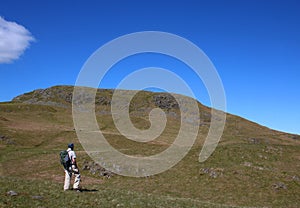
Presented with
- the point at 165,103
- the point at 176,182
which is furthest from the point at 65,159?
the point at 165,103

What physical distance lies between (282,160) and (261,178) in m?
17.8

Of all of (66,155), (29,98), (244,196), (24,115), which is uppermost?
(29,98)

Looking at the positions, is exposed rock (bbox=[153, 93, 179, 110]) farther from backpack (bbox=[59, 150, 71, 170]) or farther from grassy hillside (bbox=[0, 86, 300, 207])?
backpack (bbox=[59, 150, 71, 170])

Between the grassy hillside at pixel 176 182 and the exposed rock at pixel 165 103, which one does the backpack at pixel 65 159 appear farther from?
the exposed rock at pixel 165 103

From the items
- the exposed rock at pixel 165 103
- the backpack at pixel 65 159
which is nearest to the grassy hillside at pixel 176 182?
the backpack at pixel 65 159

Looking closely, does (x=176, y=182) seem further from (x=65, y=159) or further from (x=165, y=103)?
(x=165, y=103)

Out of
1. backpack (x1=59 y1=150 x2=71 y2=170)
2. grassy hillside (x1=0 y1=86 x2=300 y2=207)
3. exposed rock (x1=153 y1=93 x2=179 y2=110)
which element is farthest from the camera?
exposed rock (x1=153 y1=93 x2=179 y2=110)

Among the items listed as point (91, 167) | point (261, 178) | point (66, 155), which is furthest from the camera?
point (91, 167)

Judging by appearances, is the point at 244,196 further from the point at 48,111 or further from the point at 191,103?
the point at 191,103

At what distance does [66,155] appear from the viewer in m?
23.4

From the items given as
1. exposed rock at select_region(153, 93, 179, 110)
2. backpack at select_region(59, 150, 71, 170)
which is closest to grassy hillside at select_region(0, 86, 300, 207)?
backpack at select_region(59, 150, 71, 170)

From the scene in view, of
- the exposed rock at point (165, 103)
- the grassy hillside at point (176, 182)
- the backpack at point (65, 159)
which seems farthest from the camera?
the exposed rock at point (165, 103)

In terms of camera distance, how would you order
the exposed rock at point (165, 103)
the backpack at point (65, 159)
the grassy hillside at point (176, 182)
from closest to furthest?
1. the grassy hillside at point (176, 182)
2. the backpack at point (65, 159)
3. the exposed rock at point (165, 103)

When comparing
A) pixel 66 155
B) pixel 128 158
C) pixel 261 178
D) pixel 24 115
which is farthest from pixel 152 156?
pixel 24 115
